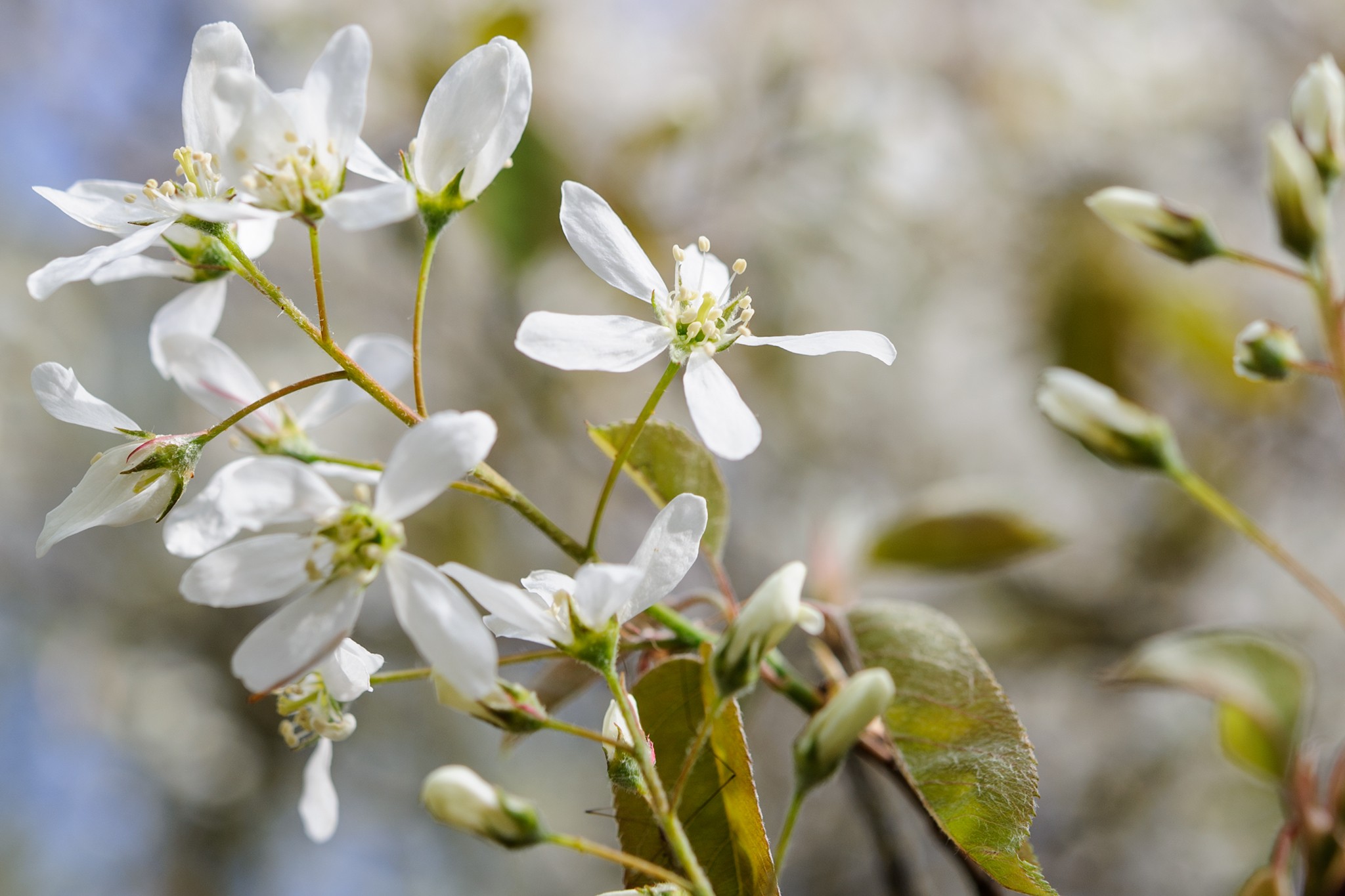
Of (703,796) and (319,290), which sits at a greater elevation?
(319,290)

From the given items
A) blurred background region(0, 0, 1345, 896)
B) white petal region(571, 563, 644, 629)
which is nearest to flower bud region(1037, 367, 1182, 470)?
white petal region(571, 563, 644, 629)

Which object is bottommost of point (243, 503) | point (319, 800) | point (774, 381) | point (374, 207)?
point (774, 381)

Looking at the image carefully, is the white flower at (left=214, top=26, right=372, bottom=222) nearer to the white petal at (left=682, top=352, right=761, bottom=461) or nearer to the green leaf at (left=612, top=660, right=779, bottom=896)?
the white petal at (left=682, top=352, right=761, bottom=461)

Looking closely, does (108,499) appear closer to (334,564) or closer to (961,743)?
(334,564)

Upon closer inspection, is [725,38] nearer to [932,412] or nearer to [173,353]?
[932,412]

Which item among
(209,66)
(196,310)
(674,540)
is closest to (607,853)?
(674,540)
